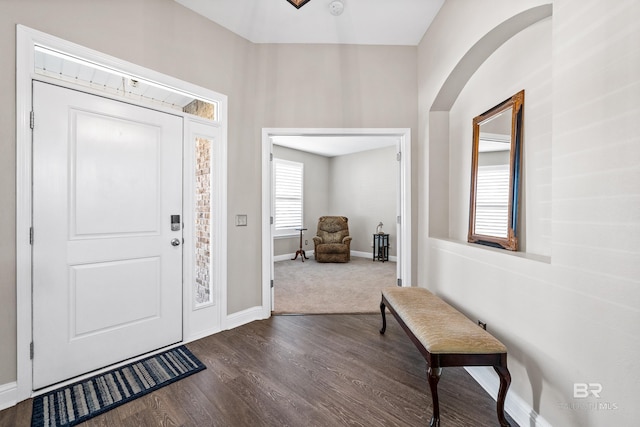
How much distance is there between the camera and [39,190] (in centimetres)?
180

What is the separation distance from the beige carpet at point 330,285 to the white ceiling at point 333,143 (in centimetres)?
277

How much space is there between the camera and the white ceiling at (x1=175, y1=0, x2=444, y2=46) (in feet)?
8.18

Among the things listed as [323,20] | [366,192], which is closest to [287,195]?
[366,192]

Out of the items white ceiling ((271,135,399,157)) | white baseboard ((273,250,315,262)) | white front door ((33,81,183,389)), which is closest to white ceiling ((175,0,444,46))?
white front door ((33,81,183,389))

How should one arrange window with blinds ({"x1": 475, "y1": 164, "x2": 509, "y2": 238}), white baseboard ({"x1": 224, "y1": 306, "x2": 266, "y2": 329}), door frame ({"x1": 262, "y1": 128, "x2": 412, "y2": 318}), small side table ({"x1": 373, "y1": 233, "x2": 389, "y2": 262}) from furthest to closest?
1. small side table ({"x1": 373, "y1": 233, "x2": 389, "y2": 262})
2. door frame ({"x1": 262, "y1": 128, "x2": 412, "y2": 318})
3. white baseboard ({"x1": 224, "y1": 306, "x2": 266, "y2": 329})
4. window with blinds ({"x1": 475, "y1": 164, "x2": 509, "y2": 238})

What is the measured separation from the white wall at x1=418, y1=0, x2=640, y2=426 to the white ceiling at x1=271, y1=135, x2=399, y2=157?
4.02 metres

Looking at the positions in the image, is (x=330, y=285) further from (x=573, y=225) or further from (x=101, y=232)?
(x=573, y=225)

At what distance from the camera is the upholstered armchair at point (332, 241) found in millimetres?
6336

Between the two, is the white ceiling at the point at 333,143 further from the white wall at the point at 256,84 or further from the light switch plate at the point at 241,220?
the light switch plate at the point at 241,220

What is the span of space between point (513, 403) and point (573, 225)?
3.65 feet

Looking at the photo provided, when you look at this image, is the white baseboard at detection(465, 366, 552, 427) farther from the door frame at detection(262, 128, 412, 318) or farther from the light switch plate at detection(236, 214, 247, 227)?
the light switch plate at detection(236, 214, 247, 227)

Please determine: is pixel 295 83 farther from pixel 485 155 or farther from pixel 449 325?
pixel 449 325

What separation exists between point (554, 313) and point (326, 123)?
2522 mm

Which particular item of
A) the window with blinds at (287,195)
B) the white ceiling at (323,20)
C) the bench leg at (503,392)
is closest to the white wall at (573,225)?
the bench leg at (503,392)
